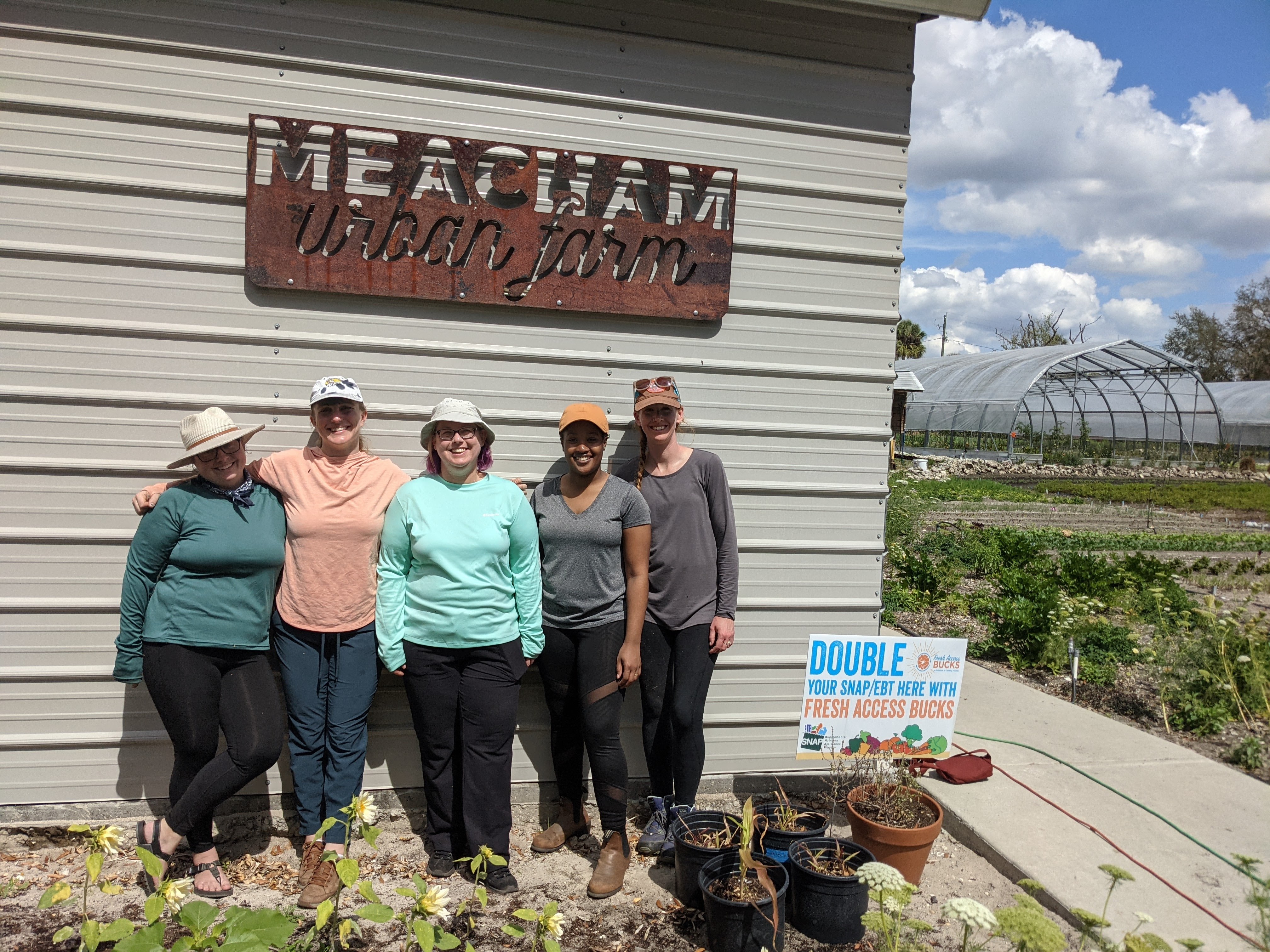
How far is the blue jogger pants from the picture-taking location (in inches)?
132

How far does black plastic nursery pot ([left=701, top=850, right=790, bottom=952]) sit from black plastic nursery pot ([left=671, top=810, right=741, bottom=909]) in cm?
22

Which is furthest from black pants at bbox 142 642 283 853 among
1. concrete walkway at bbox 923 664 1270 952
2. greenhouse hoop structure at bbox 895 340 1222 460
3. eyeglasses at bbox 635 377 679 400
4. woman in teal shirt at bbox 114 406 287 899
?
greenhouse hoop structure at bbox 895 340 1222 460

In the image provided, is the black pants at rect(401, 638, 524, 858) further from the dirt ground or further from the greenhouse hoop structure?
the greenhouse hoop structure

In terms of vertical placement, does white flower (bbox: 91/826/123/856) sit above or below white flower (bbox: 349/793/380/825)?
below

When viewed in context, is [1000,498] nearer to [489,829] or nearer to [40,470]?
[489,829]

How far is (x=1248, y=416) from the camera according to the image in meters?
31.8

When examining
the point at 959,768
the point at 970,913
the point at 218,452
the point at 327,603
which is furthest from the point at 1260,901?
the point at 218,452

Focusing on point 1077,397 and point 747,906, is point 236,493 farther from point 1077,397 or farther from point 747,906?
point 1077,397

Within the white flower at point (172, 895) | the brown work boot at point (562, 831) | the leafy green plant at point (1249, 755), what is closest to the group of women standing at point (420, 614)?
the brown work boot at point (562, 831)

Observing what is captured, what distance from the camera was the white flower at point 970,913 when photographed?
2041 mm

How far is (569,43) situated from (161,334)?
2387 mm

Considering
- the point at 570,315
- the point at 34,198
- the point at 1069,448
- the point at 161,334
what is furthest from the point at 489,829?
the point at 1069,448

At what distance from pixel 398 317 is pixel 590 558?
153cm

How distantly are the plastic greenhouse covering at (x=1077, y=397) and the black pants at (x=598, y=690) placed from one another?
2298 centimetres
